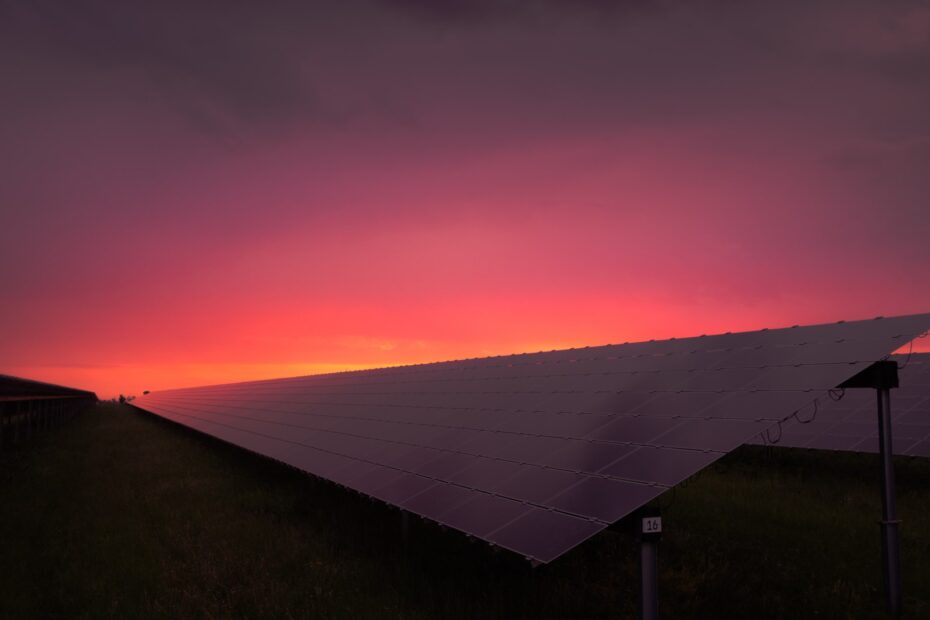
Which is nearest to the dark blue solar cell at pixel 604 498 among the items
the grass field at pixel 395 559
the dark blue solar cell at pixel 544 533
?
the dark blue solar cell at pixel 544 533

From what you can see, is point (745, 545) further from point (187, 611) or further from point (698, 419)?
point (187, 611)

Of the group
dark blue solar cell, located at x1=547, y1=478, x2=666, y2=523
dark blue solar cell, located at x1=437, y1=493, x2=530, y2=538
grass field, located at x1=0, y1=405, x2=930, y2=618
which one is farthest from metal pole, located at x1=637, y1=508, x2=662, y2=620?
grass field, located at x1=0, y1=405, x2=930, y2=618

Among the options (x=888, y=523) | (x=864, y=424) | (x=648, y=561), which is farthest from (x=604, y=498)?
(x=864, y=424)

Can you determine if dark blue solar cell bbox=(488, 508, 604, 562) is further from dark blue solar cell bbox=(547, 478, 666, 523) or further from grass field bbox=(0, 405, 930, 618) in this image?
grass field bbox=(0, 405, 930, 618)

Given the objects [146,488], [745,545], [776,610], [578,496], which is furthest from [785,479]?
[146,488]

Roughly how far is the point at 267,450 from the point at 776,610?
46.1ft

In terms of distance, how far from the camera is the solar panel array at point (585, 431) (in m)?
7.38

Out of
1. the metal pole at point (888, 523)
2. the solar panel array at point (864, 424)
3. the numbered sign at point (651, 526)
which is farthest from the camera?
the solar panel array at point (864, 424)

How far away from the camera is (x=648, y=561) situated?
6465 mm

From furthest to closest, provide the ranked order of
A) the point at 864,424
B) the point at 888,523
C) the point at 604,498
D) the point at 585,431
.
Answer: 1. the point at 864,424
2. the point at 585,431
3. the point at 888,523
4. the point at 604,498

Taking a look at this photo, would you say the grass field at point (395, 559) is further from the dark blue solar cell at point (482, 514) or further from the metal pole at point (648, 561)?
the metal pole at point (648, 561)

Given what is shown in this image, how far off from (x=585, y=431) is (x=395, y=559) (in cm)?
373

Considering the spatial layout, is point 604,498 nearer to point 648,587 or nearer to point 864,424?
point 648,587

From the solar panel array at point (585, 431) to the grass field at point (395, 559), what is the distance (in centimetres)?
122
